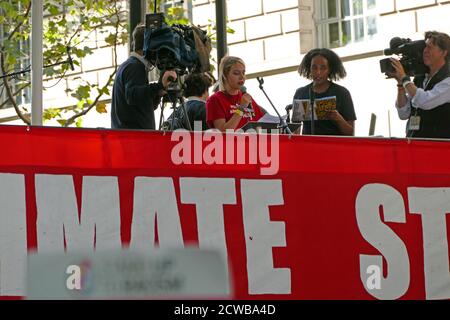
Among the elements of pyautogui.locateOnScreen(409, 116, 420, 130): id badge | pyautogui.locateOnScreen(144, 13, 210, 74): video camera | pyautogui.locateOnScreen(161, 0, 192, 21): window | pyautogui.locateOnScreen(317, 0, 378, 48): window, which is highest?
pyautogui.locateOnScreen(161, 0, 192, 21): window

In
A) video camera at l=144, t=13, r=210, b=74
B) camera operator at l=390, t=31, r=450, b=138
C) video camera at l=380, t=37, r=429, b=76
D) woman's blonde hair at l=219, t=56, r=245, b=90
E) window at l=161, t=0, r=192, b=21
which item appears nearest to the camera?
video camera at l=144, t=13, r=210, b=74

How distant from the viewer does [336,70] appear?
31.4ft

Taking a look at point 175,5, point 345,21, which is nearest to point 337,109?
point 345,21

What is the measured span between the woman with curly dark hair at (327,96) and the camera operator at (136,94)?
116cm

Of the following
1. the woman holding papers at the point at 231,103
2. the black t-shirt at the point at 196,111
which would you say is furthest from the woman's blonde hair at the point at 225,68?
the black t-shirt at the point at 196,111

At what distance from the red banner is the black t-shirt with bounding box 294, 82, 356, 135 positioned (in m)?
1.54

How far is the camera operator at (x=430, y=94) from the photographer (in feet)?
29.1

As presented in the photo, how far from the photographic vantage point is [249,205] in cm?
748

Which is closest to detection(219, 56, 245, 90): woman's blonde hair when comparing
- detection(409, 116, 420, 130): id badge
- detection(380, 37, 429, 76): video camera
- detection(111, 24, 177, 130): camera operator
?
detection(111, 24, 177, 130): camera operator

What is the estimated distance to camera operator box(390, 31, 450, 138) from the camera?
29.1ft

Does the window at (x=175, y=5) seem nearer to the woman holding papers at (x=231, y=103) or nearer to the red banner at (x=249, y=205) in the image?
the woman holding papers at (x=231, y=103)

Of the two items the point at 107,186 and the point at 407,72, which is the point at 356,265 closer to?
the point at 107,186

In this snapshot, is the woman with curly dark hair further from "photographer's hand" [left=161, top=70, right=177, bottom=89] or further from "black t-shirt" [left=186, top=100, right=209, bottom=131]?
"photographer's hand" [left=161, top=70, right=177, bottom=89]
